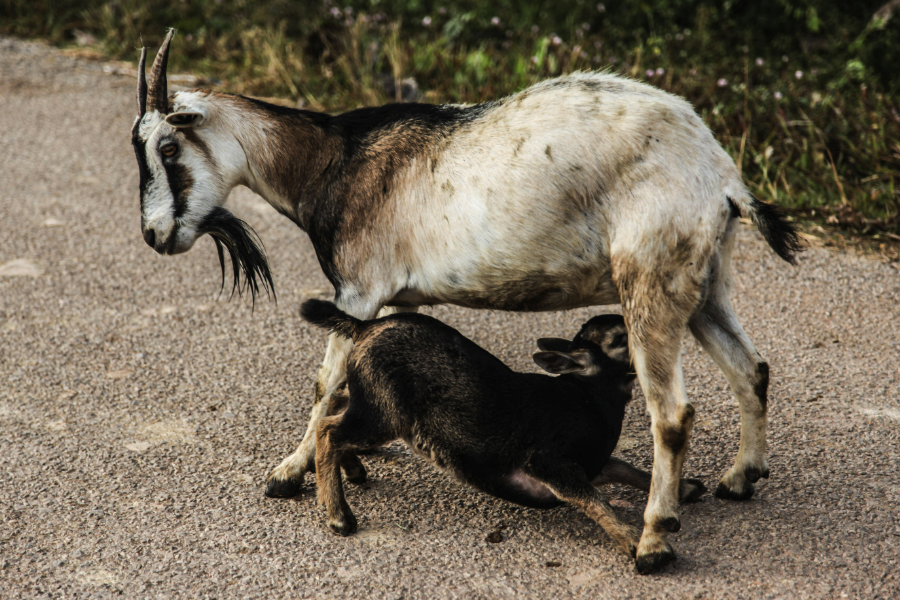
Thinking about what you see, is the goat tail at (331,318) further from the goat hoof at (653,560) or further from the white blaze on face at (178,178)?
the goat hoof at (653,560)

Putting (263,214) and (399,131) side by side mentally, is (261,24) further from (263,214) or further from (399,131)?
(399,131)

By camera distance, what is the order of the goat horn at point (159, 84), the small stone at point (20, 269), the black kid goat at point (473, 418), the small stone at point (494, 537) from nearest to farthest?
the black kid goat at point (473, 418) < the small stone at point (494, 537) < the goat horn at point (159, 84) < the small stone at point (20, 269)

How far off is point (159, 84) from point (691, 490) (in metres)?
2.70

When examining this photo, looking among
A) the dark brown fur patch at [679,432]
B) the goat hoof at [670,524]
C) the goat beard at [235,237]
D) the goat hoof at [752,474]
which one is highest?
the goat beard at [235,237]

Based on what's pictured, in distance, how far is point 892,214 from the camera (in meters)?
5.91

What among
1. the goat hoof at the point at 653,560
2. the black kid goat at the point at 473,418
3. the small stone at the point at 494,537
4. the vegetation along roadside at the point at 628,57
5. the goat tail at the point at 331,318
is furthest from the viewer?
the vegetation along roadside at the point at 628,57

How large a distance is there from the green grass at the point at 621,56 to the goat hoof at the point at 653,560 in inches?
150

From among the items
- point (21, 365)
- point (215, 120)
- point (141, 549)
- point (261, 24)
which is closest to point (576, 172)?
point (215, 120)

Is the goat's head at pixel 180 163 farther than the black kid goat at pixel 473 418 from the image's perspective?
Yes

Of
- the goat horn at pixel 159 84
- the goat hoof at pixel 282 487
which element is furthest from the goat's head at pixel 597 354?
the goat horn at pixel 159 84

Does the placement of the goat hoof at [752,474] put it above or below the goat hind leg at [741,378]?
below

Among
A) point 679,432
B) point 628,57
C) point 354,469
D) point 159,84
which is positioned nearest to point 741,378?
point 679,432

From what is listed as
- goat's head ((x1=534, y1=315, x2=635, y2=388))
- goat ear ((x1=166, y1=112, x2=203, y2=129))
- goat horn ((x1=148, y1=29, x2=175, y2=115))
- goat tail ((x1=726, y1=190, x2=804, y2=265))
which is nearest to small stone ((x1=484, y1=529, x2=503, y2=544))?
goat's head ((x1=534, y1=315, x2=635, y2=388))

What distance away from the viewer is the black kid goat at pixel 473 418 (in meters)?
3.11
